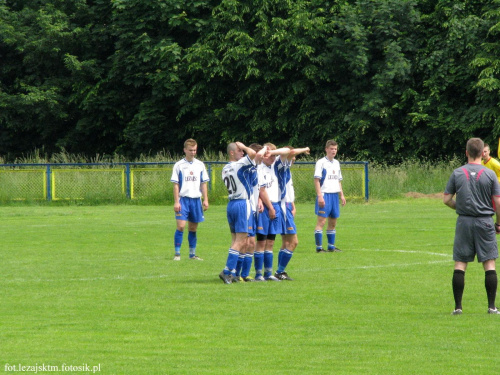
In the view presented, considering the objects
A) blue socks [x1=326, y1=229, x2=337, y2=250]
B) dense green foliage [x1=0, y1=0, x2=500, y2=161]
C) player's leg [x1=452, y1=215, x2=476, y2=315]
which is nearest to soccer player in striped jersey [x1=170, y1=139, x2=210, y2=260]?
blue socks [x1=326, y1=229, x2=337, y2=250]

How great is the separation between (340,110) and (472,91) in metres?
7.23

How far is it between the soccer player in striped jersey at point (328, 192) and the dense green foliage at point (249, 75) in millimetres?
24286

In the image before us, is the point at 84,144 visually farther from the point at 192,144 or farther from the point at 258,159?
the point at 258,159

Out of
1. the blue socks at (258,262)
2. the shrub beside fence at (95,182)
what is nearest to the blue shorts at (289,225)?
the blue socks at (258,262)

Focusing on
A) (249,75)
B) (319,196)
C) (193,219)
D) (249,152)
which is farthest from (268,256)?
(249,75)

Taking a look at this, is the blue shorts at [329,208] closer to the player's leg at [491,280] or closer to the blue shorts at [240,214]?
the blue shorts at [240,214]

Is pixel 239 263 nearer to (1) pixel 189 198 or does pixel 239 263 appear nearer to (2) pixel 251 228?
(2) pixel 251 228

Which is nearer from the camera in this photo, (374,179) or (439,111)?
(374,179)

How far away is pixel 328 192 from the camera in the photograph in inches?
722

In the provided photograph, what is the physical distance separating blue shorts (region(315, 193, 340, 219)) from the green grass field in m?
0.77

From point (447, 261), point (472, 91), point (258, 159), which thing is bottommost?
point (447, 261)

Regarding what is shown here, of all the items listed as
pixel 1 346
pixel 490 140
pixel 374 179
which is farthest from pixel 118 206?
pixel 1 346

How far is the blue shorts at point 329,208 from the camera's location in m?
18.0

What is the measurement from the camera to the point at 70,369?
7238 millimetres
